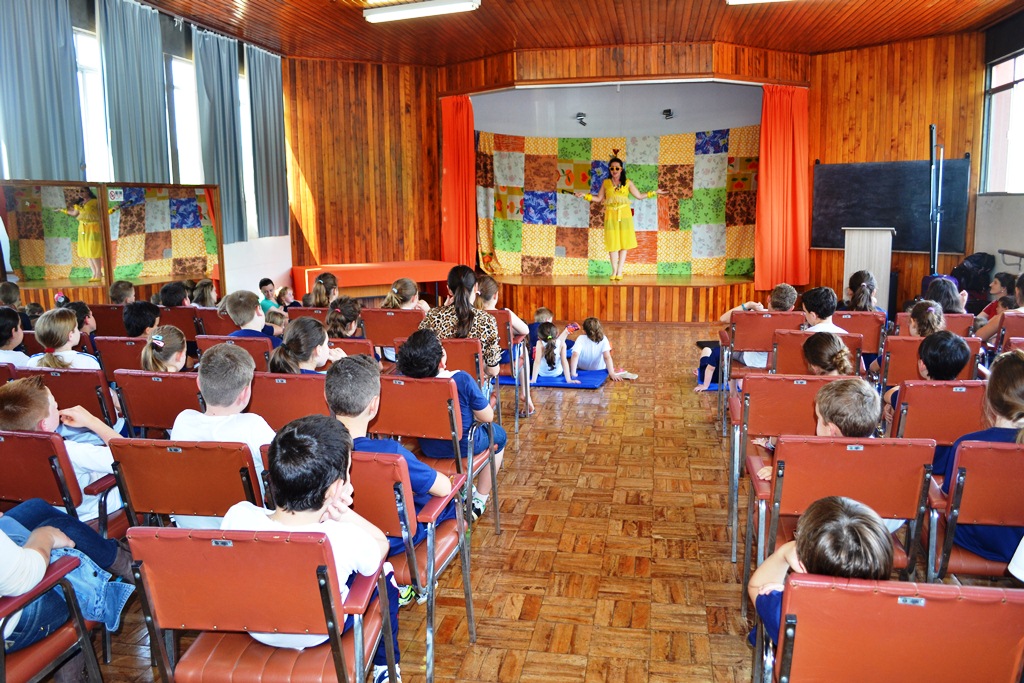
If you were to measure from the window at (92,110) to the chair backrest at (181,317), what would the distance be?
8.37 feet

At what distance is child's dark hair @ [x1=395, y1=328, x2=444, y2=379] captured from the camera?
11.4ft

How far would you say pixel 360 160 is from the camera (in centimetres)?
1173

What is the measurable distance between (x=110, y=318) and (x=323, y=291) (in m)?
1.56

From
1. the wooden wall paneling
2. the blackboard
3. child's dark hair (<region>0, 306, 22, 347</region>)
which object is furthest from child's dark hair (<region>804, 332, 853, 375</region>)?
the wooden wall paneling

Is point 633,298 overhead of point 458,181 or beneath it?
beneath

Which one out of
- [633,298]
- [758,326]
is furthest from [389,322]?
[633,298]

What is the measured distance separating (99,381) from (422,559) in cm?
180

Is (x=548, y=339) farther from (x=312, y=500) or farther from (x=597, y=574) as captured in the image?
(x=312, y=500)

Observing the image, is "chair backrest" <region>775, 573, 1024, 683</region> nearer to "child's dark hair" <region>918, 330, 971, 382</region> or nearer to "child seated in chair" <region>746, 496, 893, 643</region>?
"child seated in chair" <region>746, 496, 893, 643</region>

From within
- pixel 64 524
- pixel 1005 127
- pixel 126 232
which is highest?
pixel 1005 127

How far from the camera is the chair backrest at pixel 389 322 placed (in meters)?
5.79

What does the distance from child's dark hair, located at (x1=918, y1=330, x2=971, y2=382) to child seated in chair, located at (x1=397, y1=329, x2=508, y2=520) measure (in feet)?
6.49

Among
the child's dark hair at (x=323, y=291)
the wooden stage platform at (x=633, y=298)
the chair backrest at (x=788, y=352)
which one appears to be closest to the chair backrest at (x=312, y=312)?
the child's dark hair at (x=323, y=291)

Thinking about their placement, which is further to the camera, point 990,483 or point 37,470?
point 37,470
